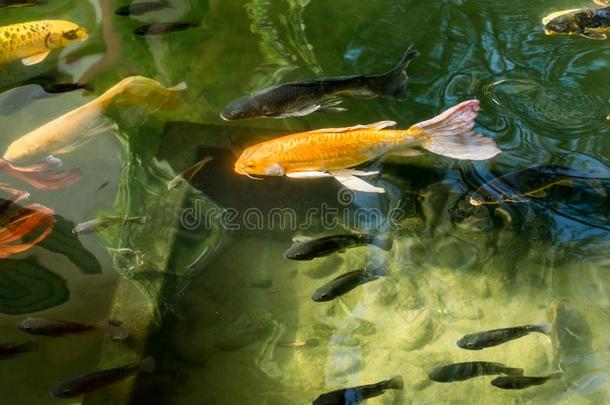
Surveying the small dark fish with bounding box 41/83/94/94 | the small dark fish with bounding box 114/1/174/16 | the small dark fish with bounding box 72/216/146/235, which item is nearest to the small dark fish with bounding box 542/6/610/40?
the small dark fish with bounding box 114/1/174/16

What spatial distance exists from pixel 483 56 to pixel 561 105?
68 cm

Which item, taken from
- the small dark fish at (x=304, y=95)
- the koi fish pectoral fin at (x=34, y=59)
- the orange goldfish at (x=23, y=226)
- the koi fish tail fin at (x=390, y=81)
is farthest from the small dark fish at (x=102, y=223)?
the koi fish tail fin at (x=390, y=81)

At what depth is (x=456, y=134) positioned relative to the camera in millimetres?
3066

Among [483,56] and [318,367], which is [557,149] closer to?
[483,56]

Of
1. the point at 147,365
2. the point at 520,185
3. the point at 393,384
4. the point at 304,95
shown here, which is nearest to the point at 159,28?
the point at 304,95

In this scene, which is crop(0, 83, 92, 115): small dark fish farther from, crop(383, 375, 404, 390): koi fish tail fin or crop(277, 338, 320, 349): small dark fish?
crop(383, 375, 404, 390): koi fish tail fin

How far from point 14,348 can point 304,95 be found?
196cm

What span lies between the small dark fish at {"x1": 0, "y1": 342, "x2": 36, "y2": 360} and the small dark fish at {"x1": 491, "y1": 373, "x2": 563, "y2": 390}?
2280 millimetres

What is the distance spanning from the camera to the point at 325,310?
10.3 ft

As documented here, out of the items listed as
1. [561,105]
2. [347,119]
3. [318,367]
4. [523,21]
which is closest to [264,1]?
[347,119]

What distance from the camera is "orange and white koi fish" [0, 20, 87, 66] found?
12.8 feet

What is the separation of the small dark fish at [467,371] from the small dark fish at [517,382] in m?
0.07

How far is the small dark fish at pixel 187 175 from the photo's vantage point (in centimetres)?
348

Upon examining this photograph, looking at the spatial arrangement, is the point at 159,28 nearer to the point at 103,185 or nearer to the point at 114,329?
the point at 103,185
